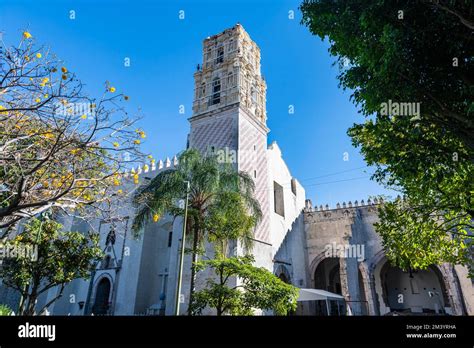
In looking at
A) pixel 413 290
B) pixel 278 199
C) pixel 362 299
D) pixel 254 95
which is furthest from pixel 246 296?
pixel 413 290

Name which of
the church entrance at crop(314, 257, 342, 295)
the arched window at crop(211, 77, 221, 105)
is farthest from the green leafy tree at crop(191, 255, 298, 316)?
the church entrance at crop(314, 257, 342, 295)

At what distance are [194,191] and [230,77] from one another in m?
11.4

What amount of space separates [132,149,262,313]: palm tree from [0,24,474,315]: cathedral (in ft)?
15.1

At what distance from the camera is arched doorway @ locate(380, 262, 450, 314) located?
22.0 metres

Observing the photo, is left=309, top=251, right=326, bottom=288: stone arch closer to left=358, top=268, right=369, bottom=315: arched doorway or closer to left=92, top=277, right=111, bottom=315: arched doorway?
left=358, top=268, right=369, bottom=315: arched doorway

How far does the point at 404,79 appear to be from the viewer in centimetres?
641

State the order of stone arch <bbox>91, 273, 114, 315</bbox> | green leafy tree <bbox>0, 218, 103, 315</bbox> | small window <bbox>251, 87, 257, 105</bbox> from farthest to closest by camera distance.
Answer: small window <bbox>251, 87, 257, 105</bbox>, stone arch <bbox>91, 273, 114, 315</bbox>, green leafy tree <bbox>0, 218, 103, 315</bbox>

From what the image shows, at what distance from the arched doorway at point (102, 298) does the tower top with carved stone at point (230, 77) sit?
12793 millimetres

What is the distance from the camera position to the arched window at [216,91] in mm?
21688

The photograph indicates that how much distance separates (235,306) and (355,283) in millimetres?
13810
